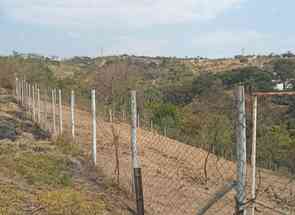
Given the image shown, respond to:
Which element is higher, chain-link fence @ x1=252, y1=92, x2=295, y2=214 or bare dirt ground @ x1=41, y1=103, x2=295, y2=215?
chain-link fence @ x1=252, y1=92, x2=295, y2=214

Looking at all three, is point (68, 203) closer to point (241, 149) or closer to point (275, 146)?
point (275, 146)

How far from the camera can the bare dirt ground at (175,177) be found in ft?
20.7

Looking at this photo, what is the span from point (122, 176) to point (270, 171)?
271 centimetres

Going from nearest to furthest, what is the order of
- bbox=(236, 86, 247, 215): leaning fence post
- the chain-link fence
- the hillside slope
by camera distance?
bbox=(236, 86, 247, 215): leaning fence post, the chain-link fence, the hillside slope

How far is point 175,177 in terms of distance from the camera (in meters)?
8.91

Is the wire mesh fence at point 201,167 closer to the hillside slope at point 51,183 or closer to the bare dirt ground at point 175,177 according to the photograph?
the bare dirt ground at point 175,177

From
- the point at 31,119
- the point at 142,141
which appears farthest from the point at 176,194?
the point at 31,119

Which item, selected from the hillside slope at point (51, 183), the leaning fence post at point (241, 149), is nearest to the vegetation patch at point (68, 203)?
the hillside slope at point (51, 183)

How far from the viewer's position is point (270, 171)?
19.3ft

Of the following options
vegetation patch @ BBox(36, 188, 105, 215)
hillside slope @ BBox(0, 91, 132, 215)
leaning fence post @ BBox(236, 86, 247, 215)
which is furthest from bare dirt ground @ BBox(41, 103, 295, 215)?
leaning fence post @ BBox(236, 86, 247, 215)

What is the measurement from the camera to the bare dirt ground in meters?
6.32

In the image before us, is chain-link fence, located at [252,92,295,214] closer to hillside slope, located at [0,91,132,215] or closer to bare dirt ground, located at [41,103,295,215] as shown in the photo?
bare dirt ground, located at [41,103,295,215]

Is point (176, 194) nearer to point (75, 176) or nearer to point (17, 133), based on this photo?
point (75, 176)

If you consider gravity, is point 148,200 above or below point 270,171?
below
